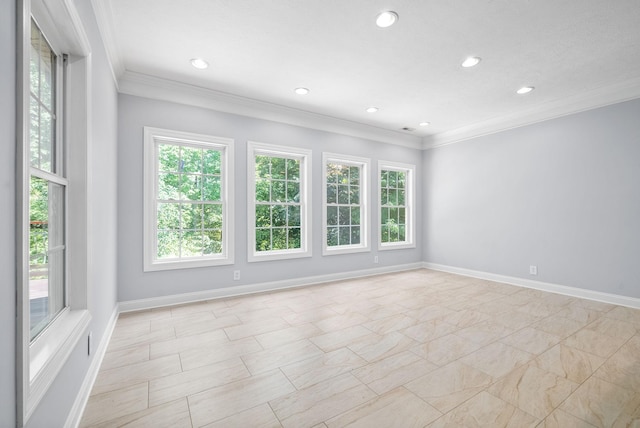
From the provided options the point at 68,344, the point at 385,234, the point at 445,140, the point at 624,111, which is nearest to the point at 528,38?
the point at 624,111

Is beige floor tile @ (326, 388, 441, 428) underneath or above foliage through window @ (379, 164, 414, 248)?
underneath

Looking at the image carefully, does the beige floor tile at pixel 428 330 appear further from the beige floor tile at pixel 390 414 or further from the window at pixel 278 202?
the window at pixel 278 202

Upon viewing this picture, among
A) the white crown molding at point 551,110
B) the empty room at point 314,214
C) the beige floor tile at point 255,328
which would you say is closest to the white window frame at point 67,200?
the empty room at point 314,214

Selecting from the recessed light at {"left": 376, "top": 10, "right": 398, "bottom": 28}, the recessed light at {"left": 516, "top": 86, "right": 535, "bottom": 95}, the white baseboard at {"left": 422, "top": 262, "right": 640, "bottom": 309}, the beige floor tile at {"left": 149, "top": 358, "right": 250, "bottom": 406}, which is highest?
the recessed light at {"left": 376, "top": 10, "right": 398, "bottom": 28}

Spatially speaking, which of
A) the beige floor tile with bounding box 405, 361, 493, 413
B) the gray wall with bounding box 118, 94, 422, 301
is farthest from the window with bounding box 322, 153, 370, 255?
the beige floor tile with bounding box 405, 361, 493, 413

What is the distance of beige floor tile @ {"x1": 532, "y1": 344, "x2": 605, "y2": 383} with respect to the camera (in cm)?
209

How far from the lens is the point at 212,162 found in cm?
398

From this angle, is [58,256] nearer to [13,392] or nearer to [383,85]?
[13,392]

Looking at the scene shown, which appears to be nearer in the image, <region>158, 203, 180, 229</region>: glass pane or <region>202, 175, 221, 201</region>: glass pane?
<region>158, 203, 180, 229</region>: glass pane

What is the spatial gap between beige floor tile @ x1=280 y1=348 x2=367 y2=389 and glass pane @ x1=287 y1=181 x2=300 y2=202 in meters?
2.69

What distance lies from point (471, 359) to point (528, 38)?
→ 2.91m

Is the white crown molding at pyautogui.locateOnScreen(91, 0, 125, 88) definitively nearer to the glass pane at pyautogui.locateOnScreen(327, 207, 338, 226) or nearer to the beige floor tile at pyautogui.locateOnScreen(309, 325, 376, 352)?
the beige floor tile at pyautogui.locateOnScreen(309, 325, 376, 352)

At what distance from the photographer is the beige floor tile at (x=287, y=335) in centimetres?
260
